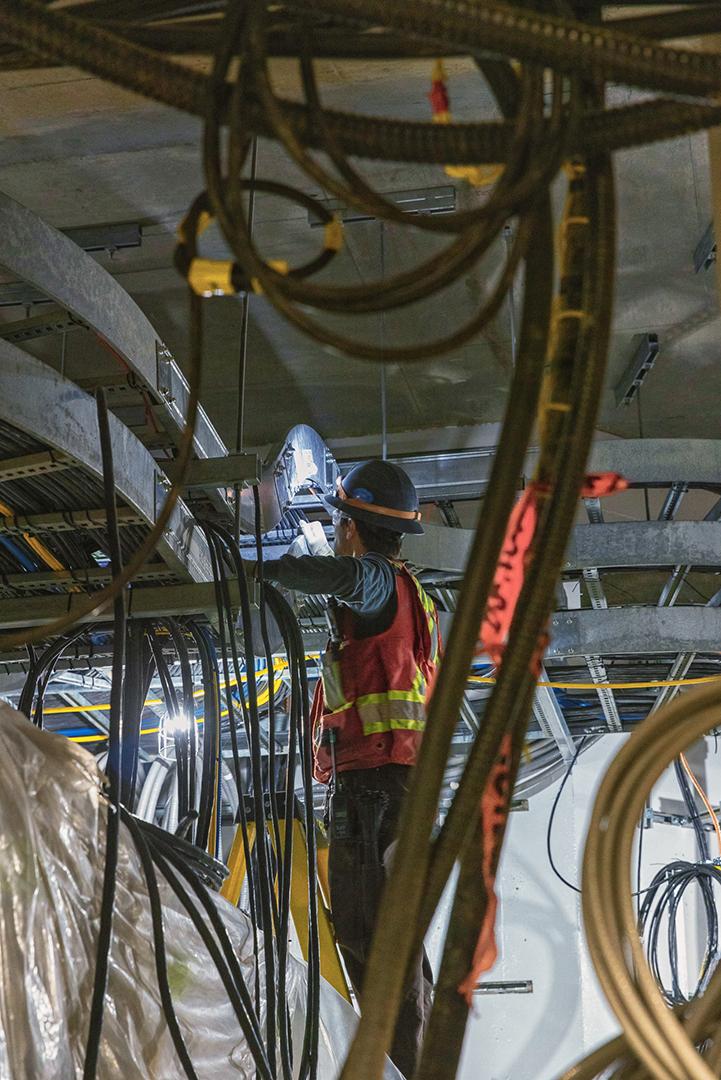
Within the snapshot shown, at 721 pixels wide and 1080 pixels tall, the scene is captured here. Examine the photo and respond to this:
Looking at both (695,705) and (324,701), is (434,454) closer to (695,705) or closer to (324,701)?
(324,701)

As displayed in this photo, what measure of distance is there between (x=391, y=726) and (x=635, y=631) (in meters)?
1.02

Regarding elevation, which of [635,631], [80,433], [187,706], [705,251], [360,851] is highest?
[705,251]

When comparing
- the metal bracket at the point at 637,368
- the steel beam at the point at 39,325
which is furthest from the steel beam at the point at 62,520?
the metal bracket at the point at 637,368

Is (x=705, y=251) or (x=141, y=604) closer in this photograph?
(x=141, y=604)

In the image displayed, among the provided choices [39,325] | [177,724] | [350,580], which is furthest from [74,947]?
[350,580]

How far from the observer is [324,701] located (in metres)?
3.77

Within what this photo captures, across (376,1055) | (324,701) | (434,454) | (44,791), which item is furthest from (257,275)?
(434,454)

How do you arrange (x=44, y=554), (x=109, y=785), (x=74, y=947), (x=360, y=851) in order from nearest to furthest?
(x=74, y=947) < (x=109, y=785) < (x=44, y=554) < (x=360, y=851)

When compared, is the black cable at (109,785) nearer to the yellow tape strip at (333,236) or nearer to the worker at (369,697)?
the yellow tape strip at (333,236)

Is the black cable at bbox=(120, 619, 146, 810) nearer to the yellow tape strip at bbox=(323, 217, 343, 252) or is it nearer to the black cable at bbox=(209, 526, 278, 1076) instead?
the black cable at bbox=(209, 526, 278, 1076)

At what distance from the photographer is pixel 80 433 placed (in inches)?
80.6

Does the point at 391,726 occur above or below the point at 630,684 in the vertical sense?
below

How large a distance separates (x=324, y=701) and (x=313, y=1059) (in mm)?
1474

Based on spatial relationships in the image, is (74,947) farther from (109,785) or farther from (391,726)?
(391,726)
